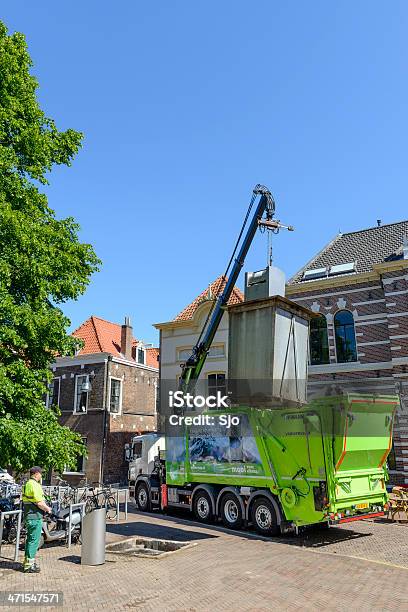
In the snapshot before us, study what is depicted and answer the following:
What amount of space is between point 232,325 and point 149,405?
2129 centimetres

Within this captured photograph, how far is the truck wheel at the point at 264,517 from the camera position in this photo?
11394 millimetres

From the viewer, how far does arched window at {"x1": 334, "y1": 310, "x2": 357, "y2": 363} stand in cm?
2095

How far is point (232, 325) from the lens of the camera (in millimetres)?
11062

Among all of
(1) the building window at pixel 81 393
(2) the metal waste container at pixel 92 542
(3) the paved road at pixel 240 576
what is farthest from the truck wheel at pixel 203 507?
(1) the building window at pixel 81 393

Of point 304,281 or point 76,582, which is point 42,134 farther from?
point 304,281

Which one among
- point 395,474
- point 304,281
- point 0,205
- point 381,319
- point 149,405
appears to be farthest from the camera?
point 149,405

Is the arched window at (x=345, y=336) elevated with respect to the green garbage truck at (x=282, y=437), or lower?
elevated

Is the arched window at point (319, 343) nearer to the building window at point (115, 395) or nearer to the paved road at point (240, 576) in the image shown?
the paved road at point (240, 576)

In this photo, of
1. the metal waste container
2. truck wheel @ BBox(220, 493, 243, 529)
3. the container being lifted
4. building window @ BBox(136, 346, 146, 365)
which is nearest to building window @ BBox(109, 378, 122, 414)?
building window @ BBox(136, 346, 146, 365)

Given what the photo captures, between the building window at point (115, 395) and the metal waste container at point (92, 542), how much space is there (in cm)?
1953

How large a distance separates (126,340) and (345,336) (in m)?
14.6

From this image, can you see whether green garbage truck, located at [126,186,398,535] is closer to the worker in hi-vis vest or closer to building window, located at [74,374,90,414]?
the worker in hi-vis vest

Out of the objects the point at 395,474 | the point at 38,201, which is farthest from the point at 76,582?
the point at 395,474

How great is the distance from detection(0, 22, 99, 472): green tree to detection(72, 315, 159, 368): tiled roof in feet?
58.5
